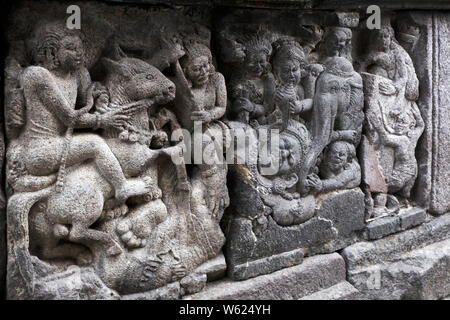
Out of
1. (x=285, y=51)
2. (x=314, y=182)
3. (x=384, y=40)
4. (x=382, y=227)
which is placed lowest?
(x=382, y=227)

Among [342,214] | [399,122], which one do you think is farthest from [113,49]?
[399,122]

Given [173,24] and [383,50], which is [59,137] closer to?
[173,24]

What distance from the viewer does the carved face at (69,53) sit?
95.2 inches

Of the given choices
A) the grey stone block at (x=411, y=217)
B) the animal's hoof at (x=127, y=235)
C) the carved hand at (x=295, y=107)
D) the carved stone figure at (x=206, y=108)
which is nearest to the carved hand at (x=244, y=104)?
the carved stone figure at (x=206, y=108)

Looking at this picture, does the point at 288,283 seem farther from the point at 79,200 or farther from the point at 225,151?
the point at 79,200

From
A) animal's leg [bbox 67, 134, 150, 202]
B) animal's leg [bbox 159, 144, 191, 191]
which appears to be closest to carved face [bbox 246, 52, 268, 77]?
animal's leg [bbox 159, 144, 191, 191]

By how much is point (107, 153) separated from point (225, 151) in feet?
2.46

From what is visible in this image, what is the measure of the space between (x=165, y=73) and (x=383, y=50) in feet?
5.69

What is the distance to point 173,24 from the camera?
2.79 m

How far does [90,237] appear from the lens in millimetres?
2490

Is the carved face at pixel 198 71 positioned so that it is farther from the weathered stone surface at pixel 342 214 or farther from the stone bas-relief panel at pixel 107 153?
the weathered stone surface at pixel 342 214

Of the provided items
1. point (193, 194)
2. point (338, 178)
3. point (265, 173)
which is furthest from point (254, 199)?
point (338, 178)

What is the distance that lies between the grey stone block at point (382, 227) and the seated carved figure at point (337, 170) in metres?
0.35

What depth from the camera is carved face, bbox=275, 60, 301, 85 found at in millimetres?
3158
